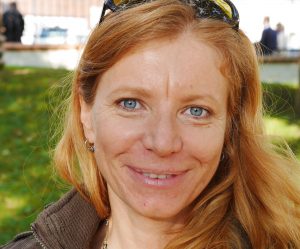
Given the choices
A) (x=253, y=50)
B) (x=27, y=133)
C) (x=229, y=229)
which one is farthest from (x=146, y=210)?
(x=27, y=133)

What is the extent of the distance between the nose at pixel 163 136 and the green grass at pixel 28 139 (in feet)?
2.95

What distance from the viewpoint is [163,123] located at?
2301 millimetres

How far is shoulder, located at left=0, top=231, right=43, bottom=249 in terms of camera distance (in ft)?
8.84

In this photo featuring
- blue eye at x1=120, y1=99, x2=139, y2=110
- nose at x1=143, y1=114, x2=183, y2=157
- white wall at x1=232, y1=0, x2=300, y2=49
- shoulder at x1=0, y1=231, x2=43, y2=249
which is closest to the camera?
nose at x1=143, y1=114, x2=183, y2=157

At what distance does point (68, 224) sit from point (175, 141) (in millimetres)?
709

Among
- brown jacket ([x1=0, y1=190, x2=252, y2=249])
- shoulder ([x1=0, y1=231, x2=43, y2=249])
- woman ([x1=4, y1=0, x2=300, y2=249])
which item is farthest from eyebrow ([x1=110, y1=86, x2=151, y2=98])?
shoulder ([x1=0, y1=231, x2=43, y2=249])

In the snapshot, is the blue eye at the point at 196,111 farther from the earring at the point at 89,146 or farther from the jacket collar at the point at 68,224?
the jacket collar at the point at 68,224

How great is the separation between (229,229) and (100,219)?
0.59 m

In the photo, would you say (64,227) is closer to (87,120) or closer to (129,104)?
(87,120)

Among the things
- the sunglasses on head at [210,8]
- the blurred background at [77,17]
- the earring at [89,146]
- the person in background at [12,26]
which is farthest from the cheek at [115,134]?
the blurred background at [77,17]

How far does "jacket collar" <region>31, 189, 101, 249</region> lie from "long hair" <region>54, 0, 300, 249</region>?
39cm

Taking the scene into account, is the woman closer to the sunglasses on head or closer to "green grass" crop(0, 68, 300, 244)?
the sunglasses on head

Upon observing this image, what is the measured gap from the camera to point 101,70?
248 centimetres

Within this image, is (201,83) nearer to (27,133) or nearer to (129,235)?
(129,235)
